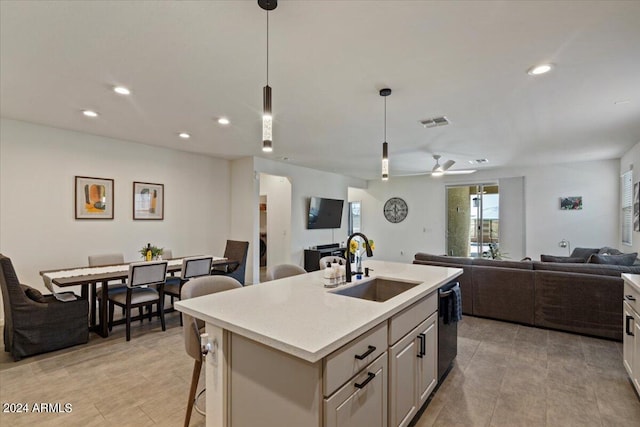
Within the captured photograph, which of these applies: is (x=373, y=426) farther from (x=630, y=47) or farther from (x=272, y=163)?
(x=272, y=163)

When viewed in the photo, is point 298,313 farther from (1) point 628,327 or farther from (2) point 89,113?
(2) point 89,113

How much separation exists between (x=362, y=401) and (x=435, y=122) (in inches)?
134

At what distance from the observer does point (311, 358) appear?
1.08m

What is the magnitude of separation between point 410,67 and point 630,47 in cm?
150

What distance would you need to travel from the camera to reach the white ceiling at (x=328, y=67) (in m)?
1.86

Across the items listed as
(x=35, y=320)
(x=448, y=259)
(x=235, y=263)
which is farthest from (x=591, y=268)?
(x=35, y=320)

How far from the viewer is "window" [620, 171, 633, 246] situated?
5.39 m

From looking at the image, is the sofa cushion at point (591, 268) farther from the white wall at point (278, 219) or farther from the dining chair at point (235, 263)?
the white wall at point (278, 219)

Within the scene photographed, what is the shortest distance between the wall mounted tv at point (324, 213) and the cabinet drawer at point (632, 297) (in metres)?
5.42

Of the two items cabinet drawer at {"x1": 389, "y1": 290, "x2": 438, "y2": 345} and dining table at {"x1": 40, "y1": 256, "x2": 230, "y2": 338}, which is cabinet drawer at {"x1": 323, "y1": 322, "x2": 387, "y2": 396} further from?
dining table at {"x1": 40, "y1": 256, "x2": 230, "y2": 338}

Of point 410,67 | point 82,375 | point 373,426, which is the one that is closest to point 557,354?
point 373,426

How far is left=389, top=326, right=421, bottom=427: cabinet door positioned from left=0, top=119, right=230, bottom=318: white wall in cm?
476

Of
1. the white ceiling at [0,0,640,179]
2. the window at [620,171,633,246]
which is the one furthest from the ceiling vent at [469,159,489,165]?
the window at [620,171,633,246]

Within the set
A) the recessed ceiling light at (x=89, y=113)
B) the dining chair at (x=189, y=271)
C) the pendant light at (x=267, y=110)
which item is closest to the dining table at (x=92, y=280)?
the dining chair at (x=189, y=271)
